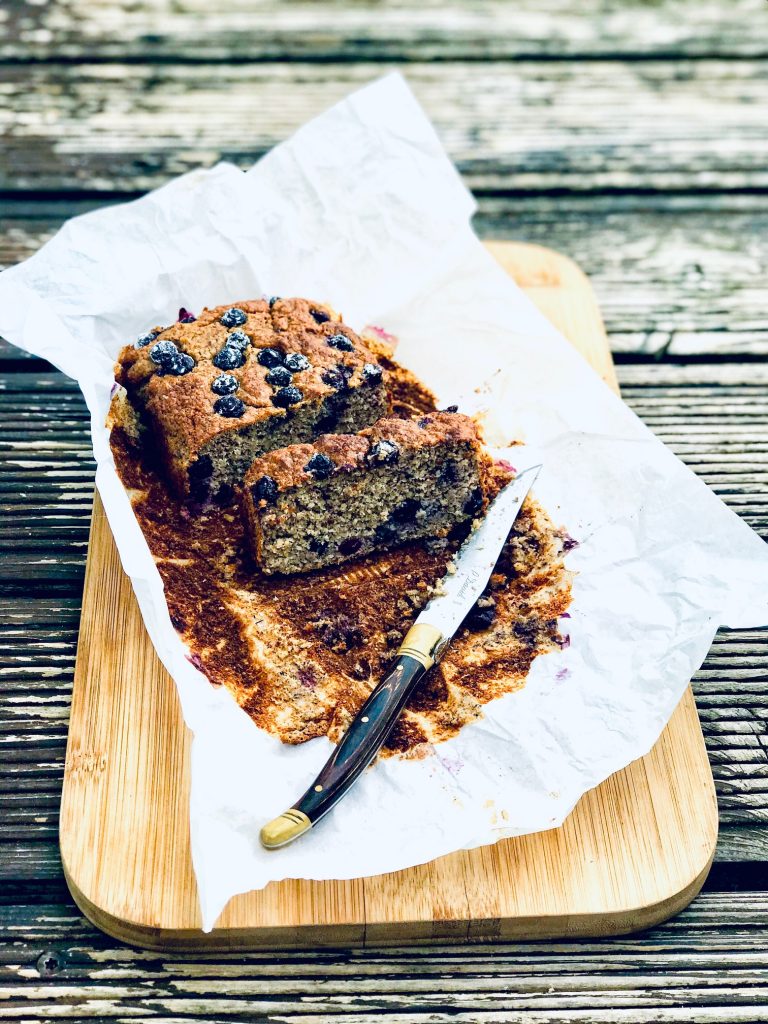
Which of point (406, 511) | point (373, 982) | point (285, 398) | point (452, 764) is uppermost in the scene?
point (285, 398)

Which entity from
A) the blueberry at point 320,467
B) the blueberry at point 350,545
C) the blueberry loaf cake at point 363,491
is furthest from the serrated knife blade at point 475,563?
the blueberry at point 320,467

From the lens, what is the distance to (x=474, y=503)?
4238 millimetres

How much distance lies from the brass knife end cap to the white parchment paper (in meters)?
0.06

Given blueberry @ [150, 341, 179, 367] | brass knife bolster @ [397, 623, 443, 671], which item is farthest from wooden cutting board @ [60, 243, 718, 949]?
blueberry @ [150, 341, 179, 367]

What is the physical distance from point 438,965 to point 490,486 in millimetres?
1745

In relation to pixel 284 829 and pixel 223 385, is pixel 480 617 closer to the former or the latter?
pixel 284 829

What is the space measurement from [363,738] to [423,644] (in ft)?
1.36

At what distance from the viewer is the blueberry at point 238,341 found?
4.29m

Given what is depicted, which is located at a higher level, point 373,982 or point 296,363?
point 296,363

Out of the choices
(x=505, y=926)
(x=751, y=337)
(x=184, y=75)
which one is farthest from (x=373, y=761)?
(x=184, y=75)

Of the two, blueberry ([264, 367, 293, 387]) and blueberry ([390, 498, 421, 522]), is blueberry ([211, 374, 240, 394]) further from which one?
blueberry ([390, 498, 421, 522])

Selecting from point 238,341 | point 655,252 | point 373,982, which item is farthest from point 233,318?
point 373,982

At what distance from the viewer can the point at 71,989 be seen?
3375mm

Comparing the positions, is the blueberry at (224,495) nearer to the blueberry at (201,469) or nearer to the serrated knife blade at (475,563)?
the blueberry at (201,469)
